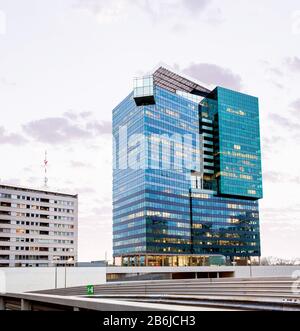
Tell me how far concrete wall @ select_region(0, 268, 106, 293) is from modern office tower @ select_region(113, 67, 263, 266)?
107 meters

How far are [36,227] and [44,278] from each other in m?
93.7

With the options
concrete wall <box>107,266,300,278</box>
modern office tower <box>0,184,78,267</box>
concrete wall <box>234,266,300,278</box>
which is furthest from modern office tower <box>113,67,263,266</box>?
concrete wall <box>234,266,300,278</box>

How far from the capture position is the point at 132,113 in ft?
559

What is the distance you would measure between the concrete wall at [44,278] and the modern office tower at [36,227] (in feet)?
264

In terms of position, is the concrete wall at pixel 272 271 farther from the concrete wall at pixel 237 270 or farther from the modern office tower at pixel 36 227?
the modern office tower at pixel 36 227

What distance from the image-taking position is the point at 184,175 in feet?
561

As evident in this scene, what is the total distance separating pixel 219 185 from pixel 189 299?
16736cm

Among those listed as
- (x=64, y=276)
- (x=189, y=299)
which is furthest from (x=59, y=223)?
(x=189, y=299)

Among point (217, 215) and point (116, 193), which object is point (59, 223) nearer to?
point (116, 193)

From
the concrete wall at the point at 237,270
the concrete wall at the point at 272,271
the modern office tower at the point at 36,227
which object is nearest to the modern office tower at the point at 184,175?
the modern office tower at the point at 36,227

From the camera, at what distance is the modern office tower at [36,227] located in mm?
130375
